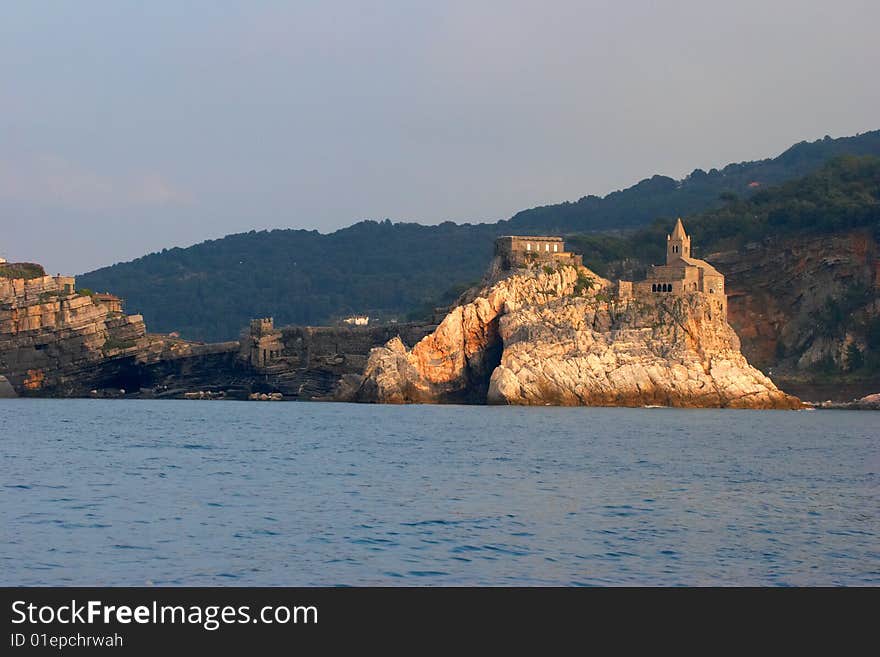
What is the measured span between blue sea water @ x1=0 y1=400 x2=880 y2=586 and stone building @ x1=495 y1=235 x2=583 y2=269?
37.4 meters

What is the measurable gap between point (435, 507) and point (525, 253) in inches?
2636

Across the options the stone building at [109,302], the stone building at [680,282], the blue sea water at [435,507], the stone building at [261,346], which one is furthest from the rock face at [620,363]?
the stone building at [109,302]

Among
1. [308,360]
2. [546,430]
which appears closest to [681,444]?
[546,430]

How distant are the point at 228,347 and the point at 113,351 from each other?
30.6ft

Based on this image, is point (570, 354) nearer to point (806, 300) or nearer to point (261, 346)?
point (261, 346)

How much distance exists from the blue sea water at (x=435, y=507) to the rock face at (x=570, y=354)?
2715cm

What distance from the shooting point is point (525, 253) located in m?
97.2

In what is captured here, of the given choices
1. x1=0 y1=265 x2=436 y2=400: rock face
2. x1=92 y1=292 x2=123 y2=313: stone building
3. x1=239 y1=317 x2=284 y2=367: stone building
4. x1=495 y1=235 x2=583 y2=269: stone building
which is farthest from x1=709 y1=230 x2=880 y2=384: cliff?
x1=92 y1=292 x2=123 y2=313: stone building

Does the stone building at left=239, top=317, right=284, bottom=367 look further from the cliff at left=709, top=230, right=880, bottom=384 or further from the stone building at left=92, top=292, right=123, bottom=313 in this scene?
the cliff at left=709, top=230, right=880, bottom=384

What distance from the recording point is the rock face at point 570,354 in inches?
3452

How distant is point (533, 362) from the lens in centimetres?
8712

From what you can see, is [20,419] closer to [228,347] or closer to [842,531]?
[228,347]

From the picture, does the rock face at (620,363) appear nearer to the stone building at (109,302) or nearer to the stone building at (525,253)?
the stone building at (525,253)

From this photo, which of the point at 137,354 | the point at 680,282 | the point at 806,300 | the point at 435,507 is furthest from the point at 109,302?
the point at 435,507
